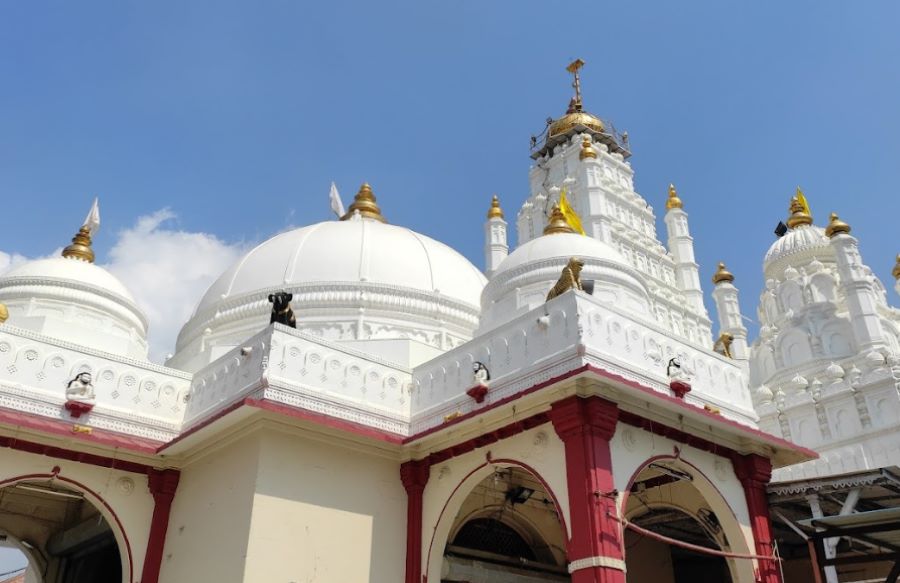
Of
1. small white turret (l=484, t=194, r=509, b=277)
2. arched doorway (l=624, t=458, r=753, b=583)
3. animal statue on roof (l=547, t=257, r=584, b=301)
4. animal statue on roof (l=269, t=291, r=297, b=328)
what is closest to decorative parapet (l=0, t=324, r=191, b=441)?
animal statue on roof (l=269, t=291, r=297, b=328)

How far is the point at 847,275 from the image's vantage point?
89.1 feet

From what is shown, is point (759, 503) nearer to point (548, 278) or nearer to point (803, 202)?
point (548, 278)

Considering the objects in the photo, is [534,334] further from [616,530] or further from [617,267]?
[617,267]

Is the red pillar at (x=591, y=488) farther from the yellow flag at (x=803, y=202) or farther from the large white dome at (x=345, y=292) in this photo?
the yellow flag at (x=803, y=202)

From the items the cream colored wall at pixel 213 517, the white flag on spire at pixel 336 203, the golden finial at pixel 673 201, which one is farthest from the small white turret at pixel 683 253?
the cream colored wall at pixel 213 517

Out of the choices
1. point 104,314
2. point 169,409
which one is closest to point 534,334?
point 169,409

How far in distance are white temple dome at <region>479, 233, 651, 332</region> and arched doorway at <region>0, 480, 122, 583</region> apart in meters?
8.99

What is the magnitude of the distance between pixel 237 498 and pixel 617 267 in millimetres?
8826

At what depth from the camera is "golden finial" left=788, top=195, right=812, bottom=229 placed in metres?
33.1

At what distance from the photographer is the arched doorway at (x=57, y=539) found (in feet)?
52.4

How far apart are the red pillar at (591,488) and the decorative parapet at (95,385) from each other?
7.05m

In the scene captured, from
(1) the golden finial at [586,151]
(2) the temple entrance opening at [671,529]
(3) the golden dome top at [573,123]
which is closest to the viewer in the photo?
(2) the temple entrance opening at [671,529]

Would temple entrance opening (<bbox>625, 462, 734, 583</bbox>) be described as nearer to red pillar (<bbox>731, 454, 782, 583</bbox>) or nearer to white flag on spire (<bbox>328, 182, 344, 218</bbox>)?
red pillar (<bbox>731, 454, 782, 583</bbox>)

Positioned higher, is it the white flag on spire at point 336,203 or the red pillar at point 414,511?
the white flag on spire at point 336,203
